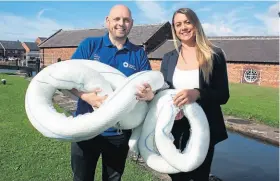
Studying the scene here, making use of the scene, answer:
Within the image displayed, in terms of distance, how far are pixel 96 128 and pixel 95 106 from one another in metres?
0.24

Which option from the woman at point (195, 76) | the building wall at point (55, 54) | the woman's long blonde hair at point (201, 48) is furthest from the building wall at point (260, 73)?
the woman's long blonde hair at point (201, 48)

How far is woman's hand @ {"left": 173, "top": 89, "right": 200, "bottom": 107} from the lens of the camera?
272 centimetres

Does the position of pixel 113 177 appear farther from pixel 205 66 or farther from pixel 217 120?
pixel 205 66

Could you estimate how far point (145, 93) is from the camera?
2643 mm

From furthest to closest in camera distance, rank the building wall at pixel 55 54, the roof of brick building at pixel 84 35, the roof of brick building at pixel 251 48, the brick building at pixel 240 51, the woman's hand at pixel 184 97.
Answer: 1. the building wall at pixel 55 54
2. the roof of brick building at pixel 84 35
3. the roof of brick building at pixel 251 48
4. the brick building at pixel 240 51
5. the woman's hand at pixel 184 97

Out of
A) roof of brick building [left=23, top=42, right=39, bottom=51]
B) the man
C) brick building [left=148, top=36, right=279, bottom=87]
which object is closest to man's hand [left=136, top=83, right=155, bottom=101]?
the man

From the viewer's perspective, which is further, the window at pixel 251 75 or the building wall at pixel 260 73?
the window at pixel 251 75

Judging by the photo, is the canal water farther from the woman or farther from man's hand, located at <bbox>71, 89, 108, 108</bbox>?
man's hand, located at <bbox>71, 89, 108, 108</bbox>

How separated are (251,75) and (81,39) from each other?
74.9ft

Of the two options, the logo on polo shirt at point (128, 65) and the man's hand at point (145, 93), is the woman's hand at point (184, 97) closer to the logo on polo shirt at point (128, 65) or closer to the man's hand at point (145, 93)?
the man's hand at point (145, 93)

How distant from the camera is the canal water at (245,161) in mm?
6590

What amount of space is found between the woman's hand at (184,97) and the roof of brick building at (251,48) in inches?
982

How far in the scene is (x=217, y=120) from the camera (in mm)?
3055

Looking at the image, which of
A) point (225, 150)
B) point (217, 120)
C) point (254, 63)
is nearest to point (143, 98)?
point (217, 120)
